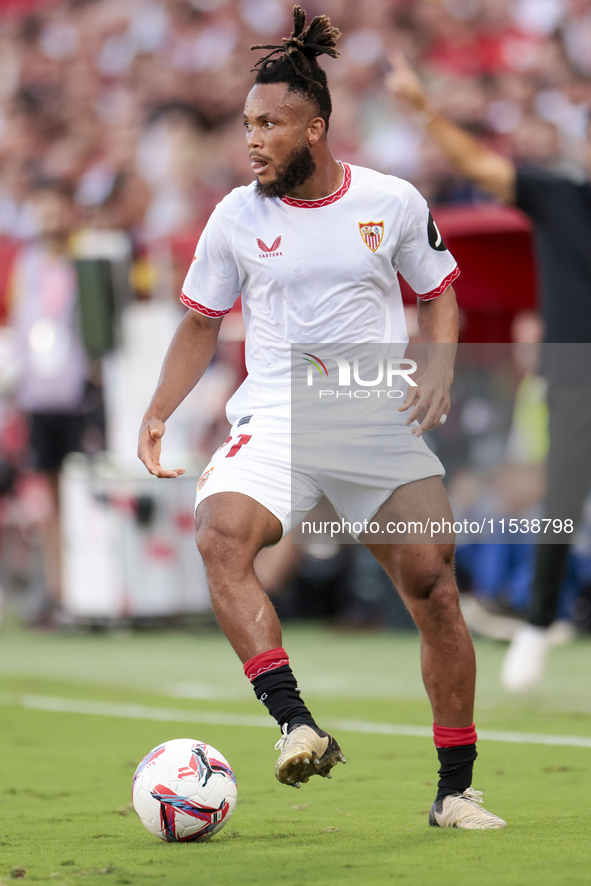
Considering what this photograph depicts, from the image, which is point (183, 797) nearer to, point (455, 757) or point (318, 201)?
point (455, 757)

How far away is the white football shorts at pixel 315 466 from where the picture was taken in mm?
3984

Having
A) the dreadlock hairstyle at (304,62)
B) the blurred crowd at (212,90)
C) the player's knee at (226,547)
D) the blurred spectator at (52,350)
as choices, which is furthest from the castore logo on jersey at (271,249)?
the blurred spectator at (52,350)

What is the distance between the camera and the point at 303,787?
16.4 ft

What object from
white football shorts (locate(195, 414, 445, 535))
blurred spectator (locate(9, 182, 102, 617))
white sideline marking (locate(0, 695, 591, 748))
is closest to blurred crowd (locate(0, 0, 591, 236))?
blurred spectator (locate(9, 182, 102, 617))

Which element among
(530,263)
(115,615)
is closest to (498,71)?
(530,263)

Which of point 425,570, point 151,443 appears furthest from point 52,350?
point 425,570

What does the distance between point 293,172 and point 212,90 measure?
999 centimetres

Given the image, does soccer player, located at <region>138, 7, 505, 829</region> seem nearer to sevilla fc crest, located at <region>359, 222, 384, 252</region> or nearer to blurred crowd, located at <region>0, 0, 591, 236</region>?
sevilla fc crest, located at <region>359, 222, 384, 252</region>

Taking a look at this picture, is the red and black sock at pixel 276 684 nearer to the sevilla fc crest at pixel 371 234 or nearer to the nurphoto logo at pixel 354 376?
the nurphoto logo at pixel 354 376

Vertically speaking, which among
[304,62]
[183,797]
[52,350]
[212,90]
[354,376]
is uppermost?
[212,90]

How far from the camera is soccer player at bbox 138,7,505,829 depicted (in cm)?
395

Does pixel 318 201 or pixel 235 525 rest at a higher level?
pixel 318 201

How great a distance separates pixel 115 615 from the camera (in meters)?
10.0

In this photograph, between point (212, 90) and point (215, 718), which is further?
point (212, 90)
